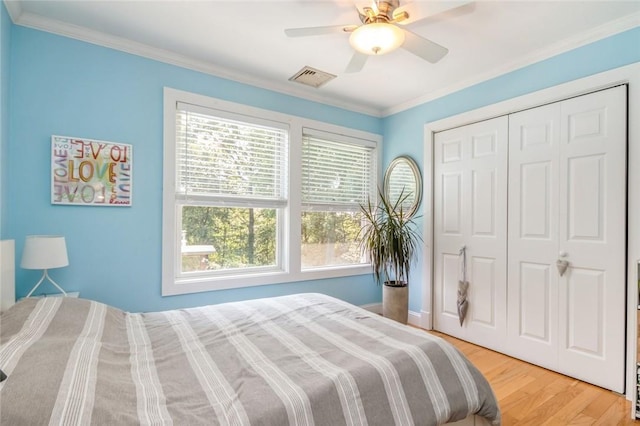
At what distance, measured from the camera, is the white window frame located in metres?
2.54

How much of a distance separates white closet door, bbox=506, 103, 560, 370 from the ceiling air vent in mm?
1705

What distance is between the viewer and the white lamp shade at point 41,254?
187 centimetres

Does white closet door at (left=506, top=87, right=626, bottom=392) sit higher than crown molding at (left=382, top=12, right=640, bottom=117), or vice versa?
crown molding at (left=382, top=12, right=640, bottom=117)

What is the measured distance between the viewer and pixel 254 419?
3.06 feet

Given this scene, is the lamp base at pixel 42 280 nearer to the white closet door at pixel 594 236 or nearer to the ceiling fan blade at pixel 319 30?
the ceiling fan blade at pixel 319 30

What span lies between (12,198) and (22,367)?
1.64 metres

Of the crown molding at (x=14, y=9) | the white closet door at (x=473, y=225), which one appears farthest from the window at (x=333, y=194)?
the crown molding at (x=14, y=9)

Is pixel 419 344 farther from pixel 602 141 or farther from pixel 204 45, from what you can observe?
pixel 204 45

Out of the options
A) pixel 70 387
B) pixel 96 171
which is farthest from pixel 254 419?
pixel 96 171

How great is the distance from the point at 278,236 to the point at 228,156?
939 millimetres

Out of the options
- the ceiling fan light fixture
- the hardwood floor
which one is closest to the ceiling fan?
the ceiling fan light fixture

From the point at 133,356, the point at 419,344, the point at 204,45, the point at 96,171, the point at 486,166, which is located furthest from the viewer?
the point at 486,166

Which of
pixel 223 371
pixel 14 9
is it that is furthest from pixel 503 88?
pixel 14 9

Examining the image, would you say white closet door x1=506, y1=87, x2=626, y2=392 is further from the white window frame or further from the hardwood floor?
the white window frame
